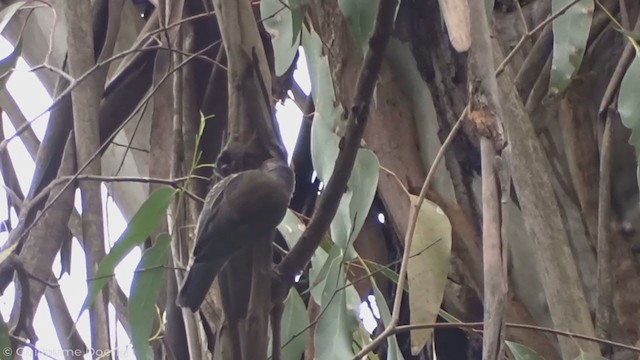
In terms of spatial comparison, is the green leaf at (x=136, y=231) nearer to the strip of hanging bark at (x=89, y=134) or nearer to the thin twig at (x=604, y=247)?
the strip of hanging bark at (x=89, y=134)

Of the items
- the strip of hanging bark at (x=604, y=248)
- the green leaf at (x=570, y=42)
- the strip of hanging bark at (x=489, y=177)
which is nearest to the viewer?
the strip of hanging bark at (x=489, y=177)

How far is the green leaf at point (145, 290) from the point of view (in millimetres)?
732

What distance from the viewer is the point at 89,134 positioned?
94 cm

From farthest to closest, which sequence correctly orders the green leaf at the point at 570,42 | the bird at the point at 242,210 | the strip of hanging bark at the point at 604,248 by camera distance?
the strip of hanging bark at the point at 604,248 → the green leaf at the point at 570,42 → the bird at the point at 242,210

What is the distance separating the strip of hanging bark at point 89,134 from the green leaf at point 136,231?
0.10 m

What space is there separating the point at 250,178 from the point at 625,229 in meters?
0.59

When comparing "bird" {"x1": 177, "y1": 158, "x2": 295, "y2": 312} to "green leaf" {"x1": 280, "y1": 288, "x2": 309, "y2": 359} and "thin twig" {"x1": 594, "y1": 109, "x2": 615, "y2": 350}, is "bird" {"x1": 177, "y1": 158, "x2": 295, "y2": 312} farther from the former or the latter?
"thin twig" {"x1": 594, "y1": 109, "x2": 615, "y2": 350}

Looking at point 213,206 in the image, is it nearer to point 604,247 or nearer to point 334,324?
point 334,324

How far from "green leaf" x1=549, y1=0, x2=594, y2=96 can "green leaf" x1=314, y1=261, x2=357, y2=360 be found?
26 cm

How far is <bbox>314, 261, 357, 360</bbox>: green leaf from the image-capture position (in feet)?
2.33

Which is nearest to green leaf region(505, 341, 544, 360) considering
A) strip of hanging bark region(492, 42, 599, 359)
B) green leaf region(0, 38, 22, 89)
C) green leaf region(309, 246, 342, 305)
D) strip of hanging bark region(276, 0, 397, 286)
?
strip of hanging bark region(492, 42, 599, 359)

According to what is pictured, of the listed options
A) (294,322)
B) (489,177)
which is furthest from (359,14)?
(294,322)

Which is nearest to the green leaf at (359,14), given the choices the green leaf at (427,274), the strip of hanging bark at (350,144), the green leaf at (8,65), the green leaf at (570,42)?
the strip of hanging bark at (350,144)

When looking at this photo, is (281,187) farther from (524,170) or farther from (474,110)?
(524,170)
